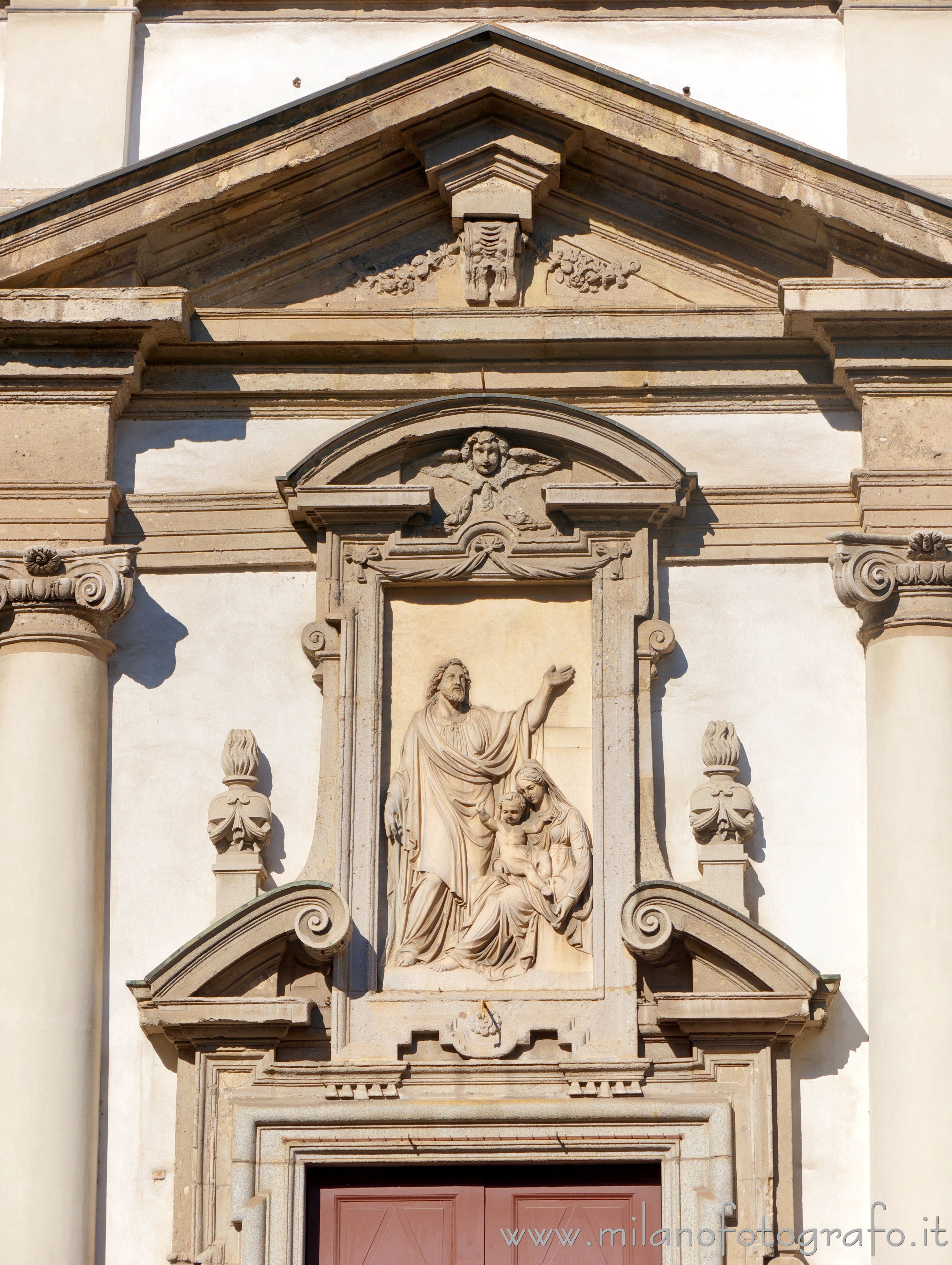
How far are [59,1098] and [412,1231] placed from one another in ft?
5.17

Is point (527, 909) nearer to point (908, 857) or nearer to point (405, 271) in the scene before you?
point (908, 857)

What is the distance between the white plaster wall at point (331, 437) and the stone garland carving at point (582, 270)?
2.33 feet

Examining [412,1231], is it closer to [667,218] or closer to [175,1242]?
[175,1242]

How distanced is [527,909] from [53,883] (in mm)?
2027

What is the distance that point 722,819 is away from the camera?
949cm

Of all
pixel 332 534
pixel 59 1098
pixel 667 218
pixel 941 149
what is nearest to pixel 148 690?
pixel 332 534

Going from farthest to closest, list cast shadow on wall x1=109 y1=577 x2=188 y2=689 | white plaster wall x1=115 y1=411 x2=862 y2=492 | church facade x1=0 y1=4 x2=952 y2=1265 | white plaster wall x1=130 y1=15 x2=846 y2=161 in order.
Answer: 1. white plaster wall x1=130 y1=15 x2=846 y2=161
2. white plaster wall x1=115 y1=411 x2=862 y2=492
3. cast shadow on wall x1=109 y1=577 x2=188 y2=689
4. church facade x1=0 y1=4 x2=952 y2=1265

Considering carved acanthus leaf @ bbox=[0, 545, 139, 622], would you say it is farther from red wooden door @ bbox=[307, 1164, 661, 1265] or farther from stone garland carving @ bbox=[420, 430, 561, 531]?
red wooden door @ bbox=[307, 1164, 661, 1265]

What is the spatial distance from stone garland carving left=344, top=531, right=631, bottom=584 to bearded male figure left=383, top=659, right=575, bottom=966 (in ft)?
1.34

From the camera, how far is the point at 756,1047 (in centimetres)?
916

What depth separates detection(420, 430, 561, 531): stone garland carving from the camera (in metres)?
10.1

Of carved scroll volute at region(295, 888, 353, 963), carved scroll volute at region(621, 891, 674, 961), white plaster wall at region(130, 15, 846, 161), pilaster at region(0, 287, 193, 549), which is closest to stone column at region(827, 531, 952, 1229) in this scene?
carved scroll volute at region(621, 891, 674, 961)

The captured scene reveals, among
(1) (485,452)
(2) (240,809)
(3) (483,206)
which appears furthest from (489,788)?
(3) (483,206)

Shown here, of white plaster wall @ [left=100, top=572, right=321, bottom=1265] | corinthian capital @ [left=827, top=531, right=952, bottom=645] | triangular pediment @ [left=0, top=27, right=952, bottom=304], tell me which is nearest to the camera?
white plaster wall @ [left=100, top=572, right=321, bottom=1265]
